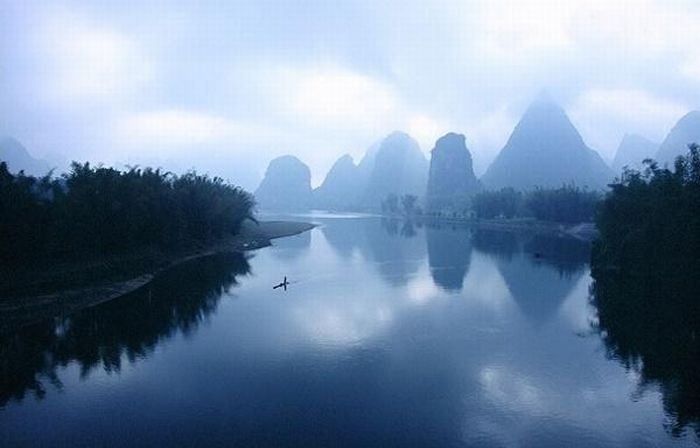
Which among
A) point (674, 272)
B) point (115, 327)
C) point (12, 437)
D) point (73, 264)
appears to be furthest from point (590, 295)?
point (73, 264)

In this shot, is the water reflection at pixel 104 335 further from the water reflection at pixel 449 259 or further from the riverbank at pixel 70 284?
the water reflection at pixel 449 259

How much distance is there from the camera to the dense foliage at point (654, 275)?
26.2 m

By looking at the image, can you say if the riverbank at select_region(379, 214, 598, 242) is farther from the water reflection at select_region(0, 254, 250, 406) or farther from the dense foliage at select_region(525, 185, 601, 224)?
the water reflection at select_region(0, 254, 250, 406)

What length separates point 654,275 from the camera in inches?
1921

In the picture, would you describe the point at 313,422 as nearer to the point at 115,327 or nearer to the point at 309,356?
the point at 309,356

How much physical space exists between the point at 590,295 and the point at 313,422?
3251 cm

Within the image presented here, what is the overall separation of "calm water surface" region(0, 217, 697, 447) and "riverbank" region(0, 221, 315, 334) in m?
1.68

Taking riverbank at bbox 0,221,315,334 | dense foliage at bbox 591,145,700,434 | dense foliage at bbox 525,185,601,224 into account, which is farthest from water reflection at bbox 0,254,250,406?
dense foliage at bbox 525,185,601,224

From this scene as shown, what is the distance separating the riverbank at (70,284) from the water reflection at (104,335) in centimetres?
146

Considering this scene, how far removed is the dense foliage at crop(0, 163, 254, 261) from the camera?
123ft

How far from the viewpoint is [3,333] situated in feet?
92.4

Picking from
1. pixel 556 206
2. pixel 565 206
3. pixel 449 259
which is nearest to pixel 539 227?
pixel 556 206

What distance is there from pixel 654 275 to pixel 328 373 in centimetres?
4128

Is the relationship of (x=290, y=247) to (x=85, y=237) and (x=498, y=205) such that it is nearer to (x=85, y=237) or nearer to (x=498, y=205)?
(x=85, y=237)
